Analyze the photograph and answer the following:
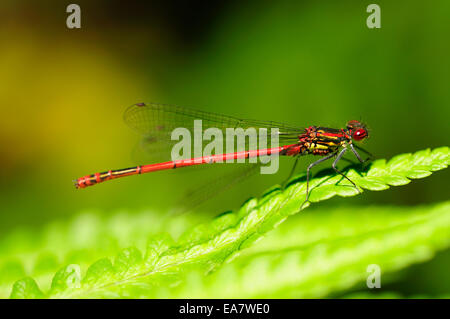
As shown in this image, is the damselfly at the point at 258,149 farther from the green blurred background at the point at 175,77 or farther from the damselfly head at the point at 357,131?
the green blurred background at the point at 175,77

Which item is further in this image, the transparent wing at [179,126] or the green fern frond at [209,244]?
the transparent wing at [179,126]

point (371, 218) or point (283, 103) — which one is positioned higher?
point (283, 103)

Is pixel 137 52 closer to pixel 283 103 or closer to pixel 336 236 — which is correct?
pixel 283 103

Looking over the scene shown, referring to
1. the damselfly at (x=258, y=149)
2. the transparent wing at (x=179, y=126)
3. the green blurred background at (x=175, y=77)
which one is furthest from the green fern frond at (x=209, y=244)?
the green blurred background at (x=175, y=77)

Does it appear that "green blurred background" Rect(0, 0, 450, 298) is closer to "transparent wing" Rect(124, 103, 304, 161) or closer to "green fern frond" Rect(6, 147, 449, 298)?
"transparent wing" Rect(124, 103, 304, 161)

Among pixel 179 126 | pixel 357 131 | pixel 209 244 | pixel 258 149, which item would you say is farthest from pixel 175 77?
pixel 209 244

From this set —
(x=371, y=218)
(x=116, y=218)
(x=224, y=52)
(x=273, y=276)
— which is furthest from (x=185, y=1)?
(x=273, y=276)

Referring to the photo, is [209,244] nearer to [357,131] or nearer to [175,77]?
[357,131]
